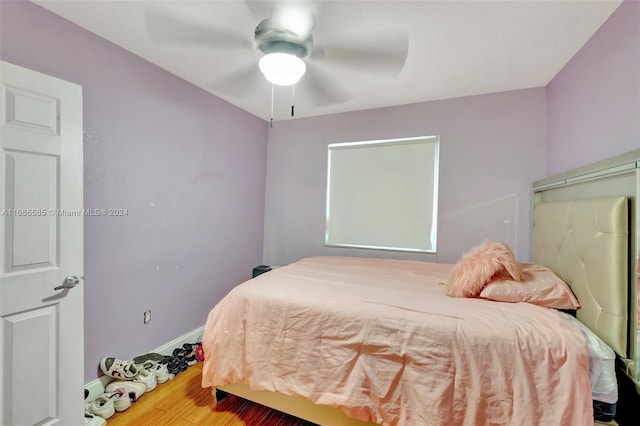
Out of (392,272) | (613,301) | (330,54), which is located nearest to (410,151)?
(392,272)

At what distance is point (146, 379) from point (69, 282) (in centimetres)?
95

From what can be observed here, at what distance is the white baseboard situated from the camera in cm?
184

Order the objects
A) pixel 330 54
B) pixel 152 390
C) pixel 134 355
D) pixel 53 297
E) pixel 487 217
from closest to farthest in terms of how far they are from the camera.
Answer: pixel 53 297 → pixel 330 54 → pixel 152 390 → pixel 134 355 → pixel 487 217

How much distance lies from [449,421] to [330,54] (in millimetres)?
2098

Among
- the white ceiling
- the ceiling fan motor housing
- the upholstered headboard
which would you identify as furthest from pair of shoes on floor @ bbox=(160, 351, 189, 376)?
the upholstered headboard

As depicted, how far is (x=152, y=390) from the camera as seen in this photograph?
198 cm

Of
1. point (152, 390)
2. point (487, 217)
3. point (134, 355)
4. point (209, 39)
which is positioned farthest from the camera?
point (487, 217)

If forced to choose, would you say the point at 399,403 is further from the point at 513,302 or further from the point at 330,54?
the point at 330,54

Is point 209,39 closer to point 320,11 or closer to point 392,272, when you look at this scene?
point 320,11

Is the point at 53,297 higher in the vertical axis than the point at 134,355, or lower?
higher

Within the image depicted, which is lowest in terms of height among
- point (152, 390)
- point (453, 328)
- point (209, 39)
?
point (152, 390)

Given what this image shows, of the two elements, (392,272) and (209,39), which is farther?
(392,272)

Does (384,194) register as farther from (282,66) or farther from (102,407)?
(102,407)

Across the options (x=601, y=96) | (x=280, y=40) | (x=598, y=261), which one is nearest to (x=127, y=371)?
(x=280, y=40)
